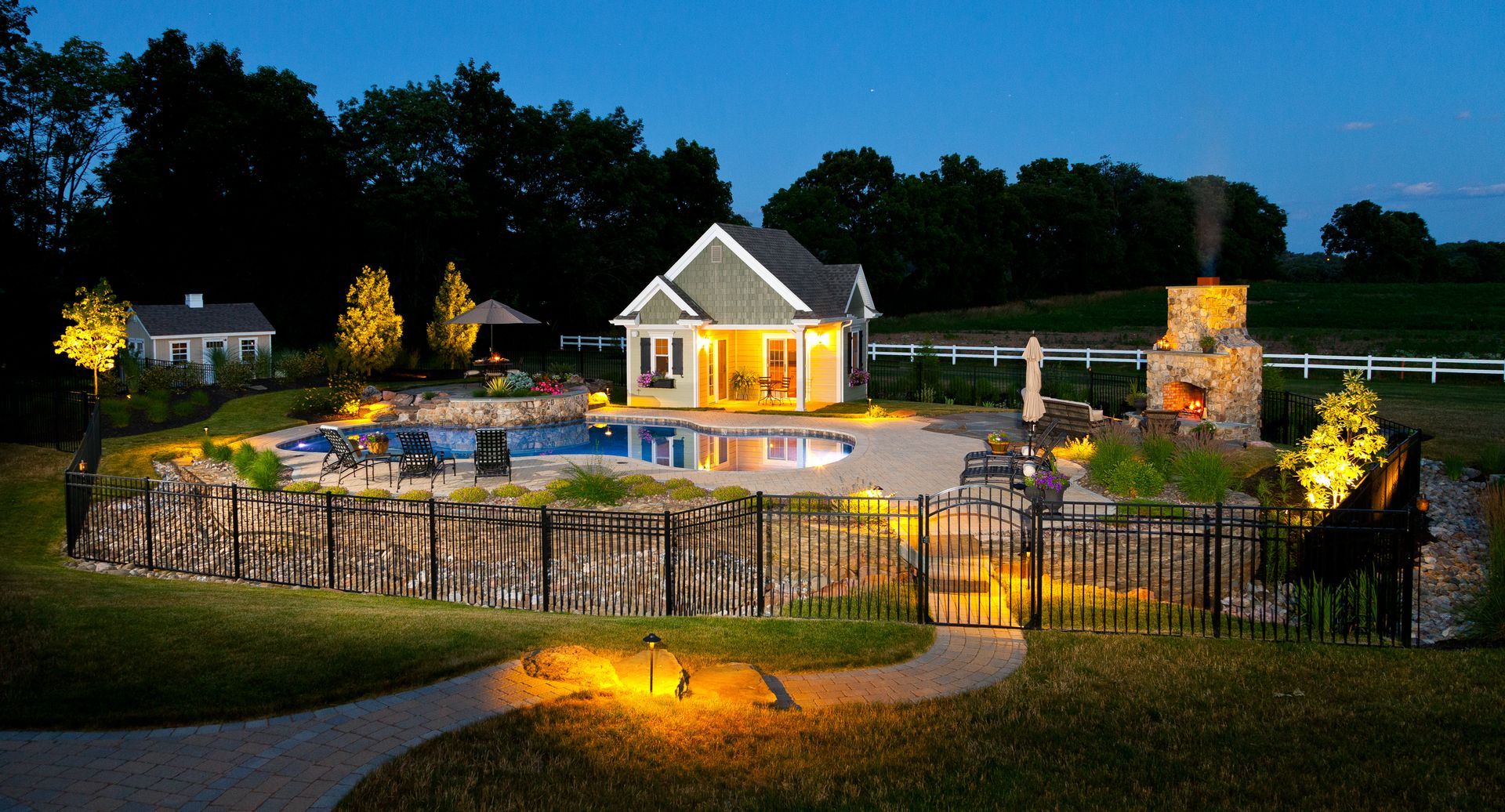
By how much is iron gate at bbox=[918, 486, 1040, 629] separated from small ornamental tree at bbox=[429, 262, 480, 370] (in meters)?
26.6

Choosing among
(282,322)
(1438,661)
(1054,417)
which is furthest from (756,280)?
(282,322)

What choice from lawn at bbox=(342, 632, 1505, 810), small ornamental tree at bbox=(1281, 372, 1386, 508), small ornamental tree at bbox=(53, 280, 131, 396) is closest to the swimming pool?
small ornamental tree at bbox=(53, 280, 131, 396)

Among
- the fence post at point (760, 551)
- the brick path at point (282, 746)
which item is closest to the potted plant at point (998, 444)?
the fence post at point (760, 551)

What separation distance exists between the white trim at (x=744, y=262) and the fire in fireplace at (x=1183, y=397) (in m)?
10.9

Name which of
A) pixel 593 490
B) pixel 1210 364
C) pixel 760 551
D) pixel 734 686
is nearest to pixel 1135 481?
pixel 1210 364

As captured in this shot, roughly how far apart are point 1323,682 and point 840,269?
2495cm

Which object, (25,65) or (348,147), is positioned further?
(348,147)

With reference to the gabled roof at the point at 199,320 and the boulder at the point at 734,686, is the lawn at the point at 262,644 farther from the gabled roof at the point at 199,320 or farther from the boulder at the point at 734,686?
the gabled roof at the point at 199,320

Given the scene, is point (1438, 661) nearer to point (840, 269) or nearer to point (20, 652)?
point (20, 652)

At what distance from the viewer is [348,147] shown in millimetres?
45125

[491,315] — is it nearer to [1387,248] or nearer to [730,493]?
[730,493]

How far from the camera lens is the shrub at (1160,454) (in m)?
15.9

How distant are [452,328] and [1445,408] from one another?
102ft

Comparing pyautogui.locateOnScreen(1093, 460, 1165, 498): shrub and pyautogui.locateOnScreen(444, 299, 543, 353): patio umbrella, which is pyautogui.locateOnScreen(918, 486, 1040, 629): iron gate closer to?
pyautogui.locateOnScreen(1093, 460, 1165, 498): shrub
